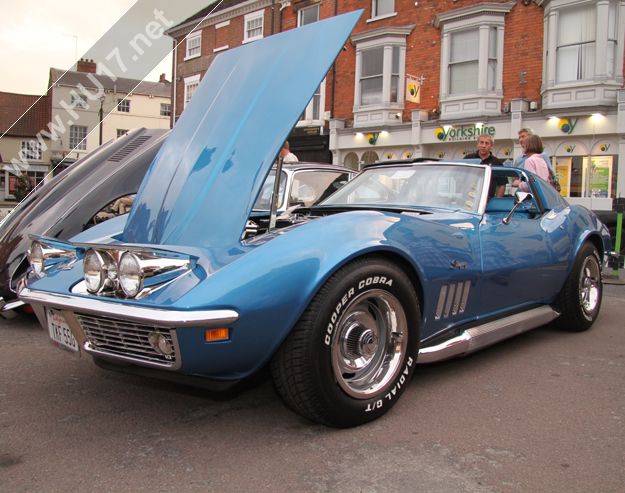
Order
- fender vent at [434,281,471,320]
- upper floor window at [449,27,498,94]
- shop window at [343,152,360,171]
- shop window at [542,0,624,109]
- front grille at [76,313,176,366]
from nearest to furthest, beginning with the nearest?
front grille at [76,313,176,366]
fender vent at [434,281,471,320]
shop window at [542,0,624,109]
upper floor window at [449,27,498,94]
shop window at [343,152,360,171]

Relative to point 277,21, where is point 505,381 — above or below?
below

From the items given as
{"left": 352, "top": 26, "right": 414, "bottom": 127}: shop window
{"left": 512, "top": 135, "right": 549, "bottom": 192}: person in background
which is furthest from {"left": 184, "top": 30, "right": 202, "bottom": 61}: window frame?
{"left": 512, "top": 135, "right": 549, "bottom": 192}: person in background

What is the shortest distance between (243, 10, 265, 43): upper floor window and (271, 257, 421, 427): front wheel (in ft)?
59.6

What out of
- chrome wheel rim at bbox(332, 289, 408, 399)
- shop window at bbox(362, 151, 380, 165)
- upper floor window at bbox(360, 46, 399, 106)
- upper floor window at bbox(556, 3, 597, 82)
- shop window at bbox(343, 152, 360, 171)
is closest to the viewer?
chrome wheel rim at bbox(332, 289, 408, 399)

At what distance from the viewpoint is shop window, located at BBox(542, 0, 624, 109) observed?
11.4 meters

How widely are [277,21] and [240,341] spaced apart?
18.3 m

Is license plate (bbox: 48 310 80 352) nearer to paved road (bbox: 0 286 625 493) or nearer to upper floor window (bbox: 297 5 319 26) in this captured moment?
paved road (bbox: 0 286 625 493)

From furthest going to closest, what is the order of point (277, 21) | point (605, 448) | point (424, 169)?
point (277, 21) → point (424, 169) → point (605, 448)

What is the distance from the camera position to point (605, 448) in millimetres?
2148

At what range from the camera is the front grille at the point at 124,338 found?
203 centimetres

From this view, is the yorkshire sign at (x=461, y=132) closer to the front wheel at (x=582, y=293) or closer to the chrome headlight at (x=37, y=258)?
the front wheel at (x=582, y=293)

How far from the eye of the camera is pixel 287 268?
2074 millimetres

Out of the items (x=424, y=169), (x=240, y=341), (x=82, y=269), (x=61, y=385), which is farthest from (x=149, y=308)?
(x=424, y=169)

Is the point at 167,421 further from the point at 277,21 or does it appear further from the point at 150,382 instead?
the point at 277,21
